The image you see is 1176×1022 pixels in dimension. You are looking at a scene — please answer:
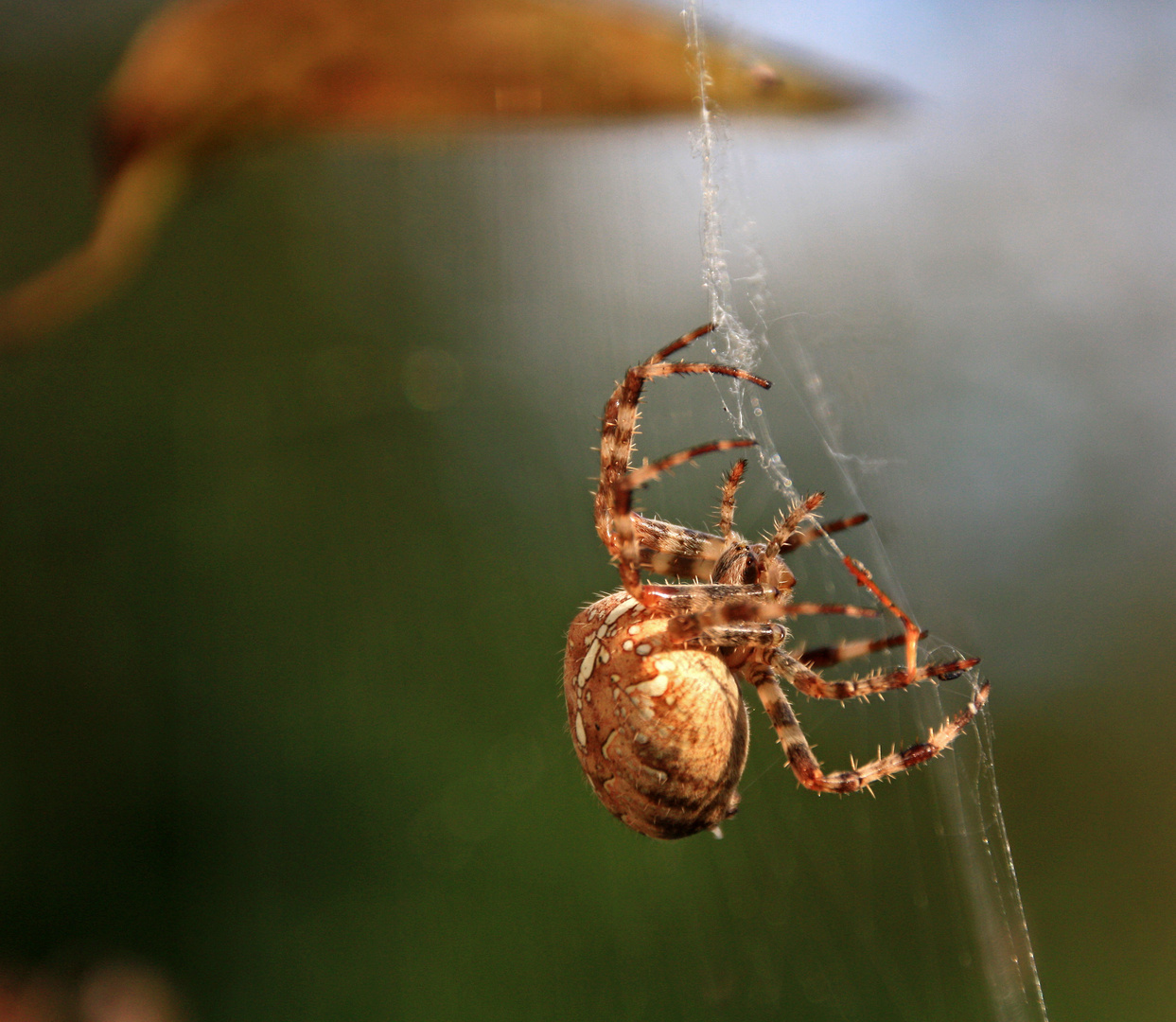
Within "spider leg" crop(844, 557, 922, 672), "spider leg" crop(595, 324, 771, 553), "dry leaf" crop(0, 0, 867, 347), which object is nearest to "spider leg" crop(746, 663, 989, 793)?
"spider leg" crop(844, 557, 922, 672)

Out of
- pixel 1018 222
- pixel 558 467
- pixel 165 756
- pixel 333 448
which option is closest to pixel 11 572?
pixel 165 756

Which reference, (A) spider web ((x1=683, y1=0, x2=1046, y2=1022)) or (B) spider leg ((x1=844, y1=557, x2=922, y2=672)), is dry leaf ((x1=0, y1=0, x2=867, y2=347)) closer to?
(A) spider web ((x1=683, y1=0, x2=1046, y2=1022))

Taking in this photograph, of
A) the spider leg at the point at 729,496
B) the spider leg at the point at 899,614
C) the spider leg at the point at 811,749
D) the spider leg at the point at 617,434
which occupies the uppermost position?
the spider leg at the point at 617,434

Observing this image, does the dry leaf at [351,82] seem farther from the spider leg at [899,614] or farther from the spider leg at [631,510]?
the spider leg at [899,614]

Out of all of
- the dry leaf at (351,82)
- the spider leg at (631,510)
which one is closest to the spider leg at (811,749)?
the spider leg at (631,510)

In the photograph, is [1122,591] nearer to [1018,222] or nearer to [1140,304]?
[1140,304]

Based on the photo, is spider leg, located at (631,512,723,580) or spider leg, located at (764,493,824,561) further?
spider leg, located at (631,512,723,580)
